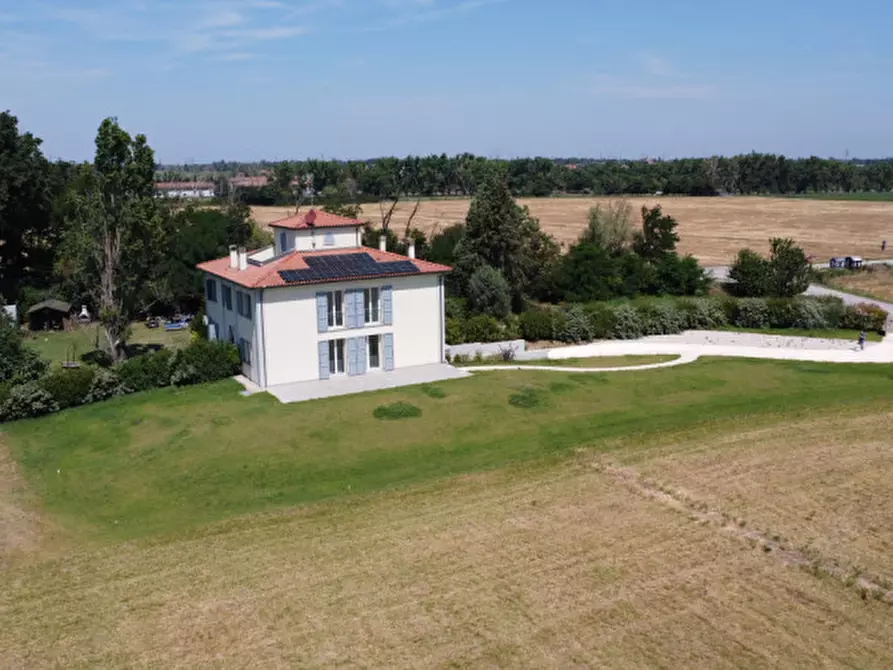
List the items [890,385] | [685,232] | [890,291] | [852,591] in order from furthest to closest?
[685,232], [890,291], [890,385], [852,591]

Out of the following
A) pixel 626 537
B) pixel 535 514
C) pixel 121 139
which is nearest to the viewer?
pixel 626 537

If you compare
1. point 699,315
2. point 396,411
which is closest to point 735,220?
point 699,315

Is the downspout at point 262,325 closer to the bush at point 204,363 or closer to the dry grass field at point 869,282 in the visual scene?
the bush at point 204,363

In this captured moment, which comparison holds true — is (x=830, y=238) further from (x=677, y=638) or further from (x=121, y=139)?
(x=677, y=638)

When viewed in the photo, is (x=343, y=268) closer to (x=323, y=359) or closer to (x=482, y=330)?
(x=323, y=359)

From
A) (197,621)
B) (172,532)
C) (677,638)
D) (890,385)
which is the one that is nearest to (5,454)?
(172,532)

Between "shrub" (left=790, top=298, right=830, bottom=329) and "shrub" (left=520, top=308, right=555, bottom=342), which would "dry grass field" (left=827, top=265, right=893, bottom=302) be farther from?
"shrub" (left=520, top=308, right=555, bottom=342)
